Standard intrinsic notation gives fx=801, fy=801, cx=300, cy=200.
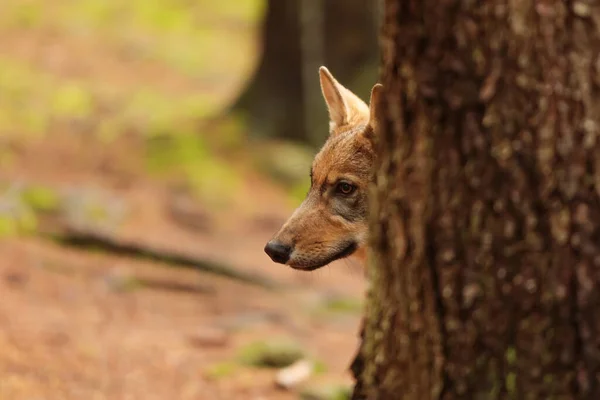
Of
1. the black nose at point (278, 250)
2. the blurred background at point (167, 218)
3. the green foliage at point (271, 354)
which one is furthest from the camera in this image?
the green foliage at point (271, 354)

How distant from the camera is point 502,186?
247 centimetres

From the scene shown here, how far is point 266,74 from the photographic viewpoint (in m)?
13.2

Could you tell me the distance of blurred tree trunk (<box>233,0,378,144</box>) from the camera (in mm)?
12953

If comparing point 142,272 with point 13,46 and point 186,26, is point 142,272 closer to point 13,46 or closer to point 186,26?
point 13,46

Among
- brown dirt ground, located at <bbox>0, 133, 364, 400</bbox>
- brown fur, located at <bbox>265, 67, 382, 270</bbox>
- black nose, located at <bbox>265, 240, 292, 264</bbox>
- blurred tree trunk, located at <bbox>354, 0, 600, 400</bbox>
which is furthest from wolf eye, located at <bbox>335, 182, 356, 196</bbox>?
A: blurred tree trunk, located at <bbox>354, 0, 600, 400</bbox>

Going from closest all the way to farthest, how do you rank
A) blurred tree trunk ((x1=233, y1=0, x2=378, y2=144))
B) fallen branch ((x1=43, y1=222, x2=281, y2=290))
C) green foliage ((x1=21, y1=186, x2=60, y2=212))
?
fallen branch ((x1=43, y1=222, x2=281, y2=290))
green foliage ((x1=21, y1=186, x2=60, y2=212))
blurred tree trunk ((x1=233, y1=0, x2=378, y2=144))

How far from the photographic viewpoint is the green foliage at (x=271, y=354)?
6789 millimetres

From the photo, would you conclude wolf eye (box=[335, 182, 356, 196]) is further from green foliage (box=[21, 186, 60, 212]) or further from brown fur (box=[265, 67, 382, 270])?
green foliage (box=[21, 186, 60, 212])

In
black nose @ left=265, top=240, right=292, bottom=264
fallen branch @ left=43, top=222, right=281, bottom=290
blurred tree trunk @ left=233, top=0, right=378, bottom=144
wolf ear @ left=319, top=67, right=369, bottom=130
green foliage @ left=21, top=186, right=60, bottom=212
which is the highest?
blurred tree trunk @ left=233, top=0, right=378, bottom=144

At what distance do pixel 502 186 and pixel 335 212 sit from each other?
2.32 m

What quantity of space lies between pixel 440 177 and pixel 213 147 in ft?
34.4

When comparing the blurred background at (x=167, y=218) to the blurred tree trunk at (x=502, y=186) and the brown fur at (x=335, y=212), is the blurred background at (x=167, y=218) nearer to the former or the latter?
the brown fur at (x=335, y=212)

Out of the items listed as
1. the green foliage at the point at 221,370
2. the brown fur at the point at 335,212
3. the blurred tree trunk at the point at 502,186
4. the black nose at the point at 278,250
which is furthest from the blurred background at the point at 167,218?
the blurred tree trunk at the point at 502,186

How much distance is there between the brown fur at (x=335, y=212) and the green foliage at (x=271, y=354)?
227cm
